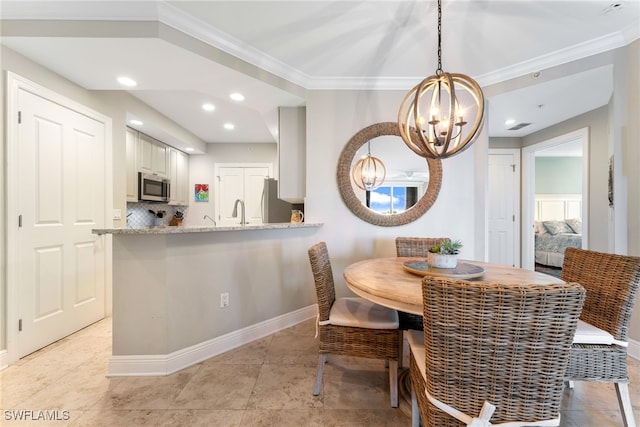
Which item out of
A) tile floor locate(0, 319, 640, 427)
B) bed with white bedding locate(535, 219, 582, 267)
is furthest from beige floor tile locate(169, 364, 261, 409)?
bed with white bedding locate(535, 219, 582, 267)

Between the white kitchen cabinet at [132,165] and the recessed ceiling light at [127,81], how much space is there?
1.11 meters

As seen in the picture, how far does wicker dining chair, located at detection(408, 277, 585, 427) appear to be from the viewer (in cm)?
79

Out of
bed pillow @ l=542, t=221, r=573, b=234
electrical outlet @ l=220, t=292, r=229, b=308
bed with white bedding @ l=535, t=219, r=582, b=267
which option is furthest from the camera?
bed pillow @ l=542, t=221, r=573, b=234

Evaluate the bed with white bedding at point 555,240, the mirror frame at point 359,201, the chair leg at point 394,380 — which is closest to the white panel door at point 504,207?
the bed with white bedding at point 555,240

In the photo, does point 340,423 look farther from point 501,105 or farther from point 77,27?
point 501,105

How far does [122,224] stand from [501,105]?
4.41m

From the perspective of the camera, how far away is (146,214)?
4.05 meters

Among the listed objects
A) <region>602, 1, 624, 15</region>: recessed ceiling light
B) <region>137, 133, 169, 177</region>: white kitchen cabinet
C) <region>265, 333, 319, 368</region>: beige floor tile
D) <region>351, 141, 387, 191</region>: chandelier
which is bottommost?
<region>265, 333, 319, 368</region>: beige floor tile

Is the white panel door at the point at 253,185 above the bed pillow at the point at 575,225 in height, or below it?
above

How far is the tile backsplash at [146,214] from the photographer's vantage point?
12.2 ft

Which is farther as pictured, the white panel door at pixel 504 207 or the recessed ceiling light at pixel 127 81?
the white panel door at pixel 504 207

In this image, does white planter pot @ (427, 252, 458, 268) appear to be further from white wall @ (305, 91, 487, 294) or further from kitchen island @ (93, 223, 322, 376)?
kitchen island @ (93, 223, 322, 376)

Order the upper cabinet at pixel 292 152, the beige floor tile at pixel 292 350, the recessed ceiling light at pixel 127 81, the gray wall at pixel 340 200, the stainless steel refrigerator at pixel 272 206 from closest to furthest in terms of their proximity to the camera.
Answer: the beige floor tile at pixel 292 350, the recessed ceiling light at pixel 127 81, the gray wall at pixel 340 200, the upper cabinet at pixel 292 152, the stainless steel refrigerator at pixel 272 206

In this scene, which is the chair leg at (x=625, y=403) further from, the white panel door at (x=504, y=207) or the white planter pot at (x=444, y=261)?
the white panel door at (x=504, y=207)
